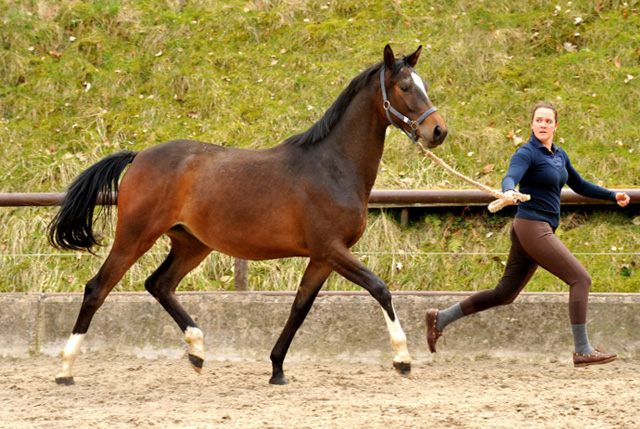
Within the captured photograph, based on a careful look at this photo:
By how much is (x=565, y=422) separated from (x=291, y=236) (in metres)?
2.16

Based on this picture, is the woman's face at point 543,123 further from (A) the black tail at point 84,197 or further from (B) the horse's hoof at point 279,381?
(A) the black tail at point 84,197

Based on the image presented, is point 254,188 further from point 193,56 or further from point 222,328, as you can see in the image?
point 193,56

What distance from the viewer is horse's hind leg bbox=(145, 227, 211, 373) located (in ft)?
17.7

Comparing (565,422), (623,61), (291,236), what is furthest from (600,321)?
(623,61)

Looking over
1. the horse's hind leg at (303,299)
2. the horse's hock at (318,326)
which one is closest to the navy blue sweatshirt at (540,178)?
the horse's hock at (318,326)

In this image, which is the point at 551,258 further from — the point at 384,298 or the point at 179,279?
the point at 179,279

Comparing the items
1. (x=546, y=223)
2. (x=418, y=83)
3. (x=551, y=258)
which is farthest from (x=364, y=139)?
(x=551, y=258)

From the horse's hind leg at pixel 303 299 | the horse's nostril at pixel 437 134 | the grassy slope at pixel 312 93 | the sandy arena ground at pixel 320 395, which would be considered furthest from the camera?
the grassy slope at pixel 312 93

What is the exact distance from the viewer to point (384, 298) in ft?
15.8

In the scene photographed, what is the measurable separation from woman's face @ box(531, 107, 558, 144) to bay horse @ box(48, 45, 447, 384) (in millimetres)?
643

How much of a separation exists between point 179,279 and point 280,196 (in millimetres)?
1109

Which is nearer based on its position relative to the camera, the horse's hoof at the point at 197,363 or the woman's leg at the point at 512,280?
the woman's leg at the point at 512,280

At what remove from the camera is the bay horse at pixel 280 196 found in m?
5.00

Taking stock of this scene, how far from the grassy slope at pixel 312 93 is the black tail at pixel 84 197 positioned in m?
1.76
